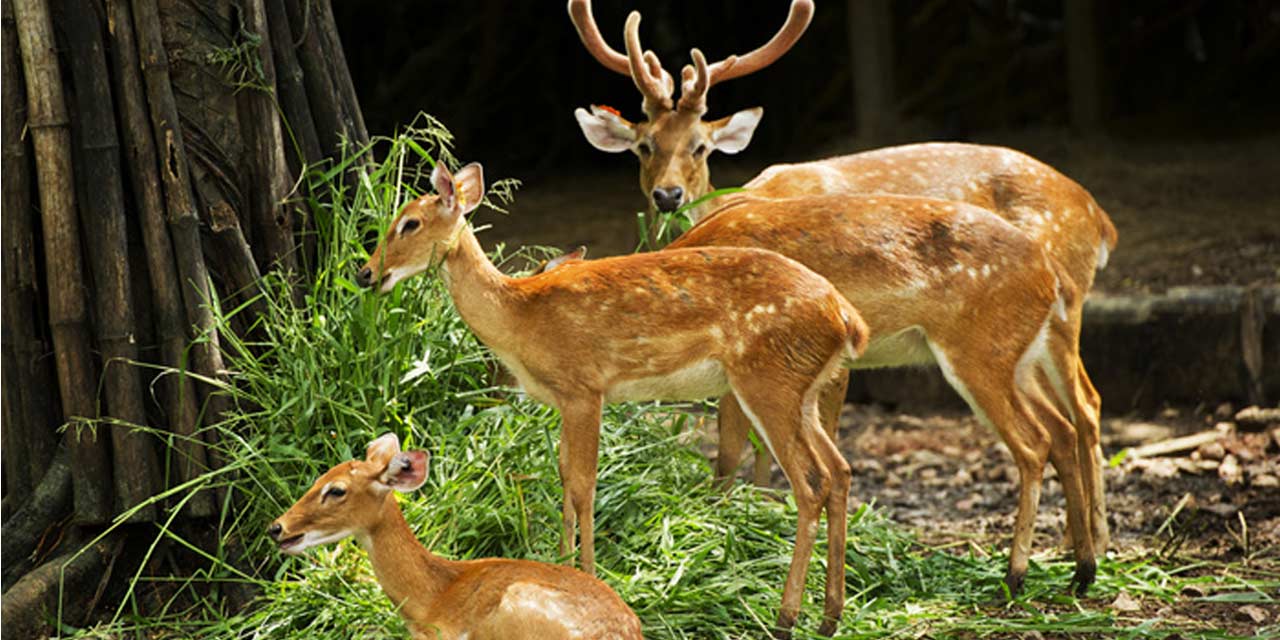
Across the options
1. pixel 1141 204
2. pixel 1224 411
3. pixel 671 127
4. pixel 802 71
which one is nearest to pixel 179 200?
pixel 671 127

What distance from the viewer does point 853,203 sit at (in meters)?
5.98

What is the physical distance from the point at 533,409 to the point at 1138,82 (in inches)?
414

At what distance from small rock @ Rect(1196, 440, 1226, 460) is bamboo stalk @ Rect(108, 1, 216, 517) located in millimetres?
4504

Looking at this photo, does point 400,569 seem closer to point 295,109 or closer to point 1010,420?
point 295,109

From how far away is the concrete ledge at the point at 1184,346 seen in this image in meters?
8.67

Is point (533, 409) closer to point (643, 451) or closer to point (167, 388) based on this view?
point (643, 451)

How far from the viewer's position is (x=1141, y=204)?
11188 millimetres

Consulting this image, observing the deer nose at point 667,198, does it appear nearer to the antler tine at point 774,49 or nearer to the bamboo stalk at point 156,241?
the antler tine at point 774,49

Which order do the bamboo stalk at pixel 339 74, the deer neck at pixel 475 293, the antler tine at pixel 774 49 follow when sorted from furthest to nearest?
the antler tine at pixel 774 49 < the bamboo stalk at pixel 339 74 < the deer neck at pixel 475 293

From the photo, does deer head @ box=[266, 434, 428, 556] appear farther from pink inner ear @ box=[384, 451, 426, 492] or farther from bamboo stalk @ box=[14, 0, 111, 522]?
bamboo stalk @ box=[14, 0, 111, 522]

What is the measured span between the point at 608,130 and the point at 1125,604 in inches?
105

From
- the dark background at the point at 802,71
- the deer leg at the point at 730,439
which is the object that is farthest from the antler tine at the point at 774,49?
the dark background at the point at 802,71

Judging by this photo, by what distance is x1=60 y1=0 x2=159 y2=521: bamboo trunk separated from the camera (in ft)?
18.0

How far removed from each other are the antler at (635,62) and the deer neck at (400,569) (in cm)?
263
